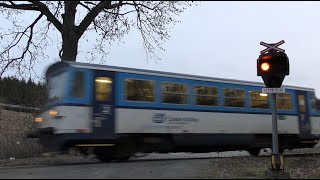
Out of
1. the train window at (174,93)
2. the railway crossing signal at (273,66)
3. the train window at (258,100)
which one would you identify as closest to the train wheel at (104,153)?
the train window at (174,93)

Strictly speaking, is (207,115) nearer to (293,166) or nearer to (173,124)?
(173,124)

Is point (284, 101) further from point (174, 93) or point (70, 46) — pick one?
point (70, 46)

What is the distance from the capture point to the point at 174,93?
19719 mm

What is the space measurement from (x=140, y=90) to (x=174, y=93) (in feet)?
5.56

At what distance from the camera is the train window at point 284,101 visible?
23.6 metres

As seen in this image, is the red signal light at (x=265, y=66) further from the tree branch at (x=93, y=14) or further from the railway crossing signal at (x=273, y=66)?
the tree branch at (x=93, y=14)

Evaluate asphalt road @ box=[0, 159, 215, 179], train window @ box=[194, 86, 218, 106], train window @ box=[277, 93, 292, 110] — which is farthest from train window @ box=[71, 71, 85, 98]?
train window @ box=[277, 93, 292, 110]

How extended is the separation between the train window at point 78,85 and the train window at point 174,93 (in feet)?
11.1

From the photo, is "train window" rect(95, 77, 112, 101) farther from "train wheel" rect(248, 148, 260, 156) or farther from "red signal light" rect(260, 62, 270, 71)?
"train wheel" rect(248, 148, 260, 156)

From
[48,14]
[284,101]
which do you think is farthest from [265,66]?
[48,14]

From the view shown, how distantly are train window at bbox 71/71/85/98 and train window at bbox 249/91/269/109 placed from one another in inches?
332

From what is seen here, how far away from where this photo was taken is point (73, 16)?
81.8 ft

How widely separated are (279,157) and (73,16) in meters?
14.7

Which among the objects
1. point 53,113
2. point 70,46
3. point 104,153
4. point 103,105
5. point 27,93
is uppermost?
point 70,46
